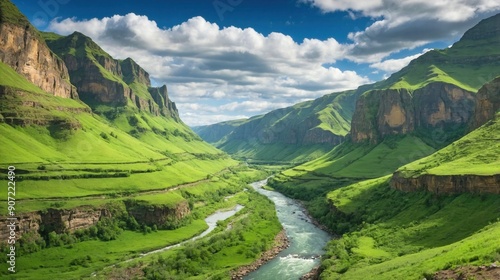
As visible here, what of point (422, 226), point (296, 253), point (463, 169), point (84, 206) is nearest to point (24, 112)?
point (84, 206)

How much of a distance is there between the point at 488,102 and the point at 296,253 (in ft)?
400

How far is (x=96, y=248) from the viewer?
11456 centimetres

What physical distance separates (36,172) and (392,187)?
132 metres

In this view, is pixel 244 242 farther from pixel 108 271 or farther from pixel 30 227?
pixel 30 227

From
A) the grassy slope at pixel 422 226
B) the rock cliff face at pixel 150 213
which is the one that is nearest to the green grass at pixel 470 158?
the grassy slope at pixel 422 226

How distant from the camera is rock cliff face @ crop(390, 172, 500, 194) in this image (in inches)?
3851

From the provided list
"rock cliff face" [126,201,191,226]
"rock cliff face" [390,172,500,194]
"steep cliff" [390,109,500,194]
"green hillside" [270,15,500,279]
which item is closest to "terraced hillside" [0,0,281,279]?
"rock cliff face" [126,201,191,226]

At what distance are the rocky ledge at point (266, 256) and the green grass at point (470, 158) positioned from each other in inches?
2075

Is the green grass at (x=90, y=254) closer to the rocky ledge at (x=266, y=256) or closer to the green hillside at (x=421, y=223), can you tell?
the rocky ledge at (x=266, y=256)

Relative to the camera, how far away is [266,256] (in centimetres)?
11256

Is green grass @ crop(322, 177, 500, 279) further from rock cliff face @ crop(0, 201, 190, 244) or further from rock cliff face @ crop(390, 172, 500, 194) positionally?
rock cliff face @ crop(0, 201, 190, 244)

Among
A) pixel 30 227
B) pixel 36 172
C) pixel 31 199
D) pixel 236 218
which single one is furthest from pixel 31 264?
pixel 236 218

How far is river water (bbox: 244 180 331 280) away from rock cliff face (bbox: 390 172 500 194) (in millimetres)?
34359

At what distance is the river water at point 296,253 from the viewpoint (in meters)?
97.8
